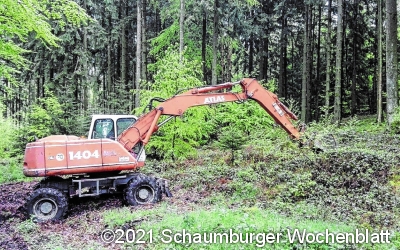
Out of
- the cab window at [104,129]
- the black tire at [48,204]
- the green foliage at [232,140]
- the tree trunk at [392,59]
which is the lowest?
the black tire at [48,204]

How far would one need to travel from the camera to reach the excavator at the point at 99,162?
27.8 ft

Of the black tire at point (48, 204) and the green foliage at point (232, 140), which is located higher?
the green foliage at point (232, 140)

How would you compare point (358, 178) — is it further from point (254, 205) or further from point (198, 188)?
point (198, 188)

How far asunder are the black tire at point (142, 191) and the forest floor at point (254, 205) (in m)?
0.30

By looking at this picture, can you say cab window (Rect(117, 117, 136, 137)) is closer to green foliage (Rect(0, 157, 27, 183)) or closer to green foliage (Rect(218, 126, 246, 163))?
green foliage (Rect(218, 126, 246, 163))

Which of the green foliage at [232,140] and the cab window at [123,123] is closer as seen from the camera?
the cab window at [123,123]

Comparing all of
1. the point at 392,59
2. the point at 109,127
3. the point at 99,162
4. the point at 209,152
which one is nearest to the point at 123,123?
the point at 109,127

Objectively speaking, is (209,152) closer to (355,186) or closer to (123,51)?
(355,186)

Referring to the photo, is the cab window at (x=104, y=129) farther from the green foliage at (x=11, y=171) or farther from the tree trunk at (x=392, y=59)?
the tree trunk at (x=392, y=59)

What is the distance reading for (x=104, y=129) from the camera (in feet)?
32.0

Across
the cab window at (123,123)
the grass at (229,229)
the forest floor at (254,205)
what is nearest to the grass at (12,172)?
the forest floor at (254,205)

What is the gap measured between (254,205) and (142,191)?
114 inches

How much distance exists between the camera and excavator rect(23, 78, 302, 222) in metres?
8.46

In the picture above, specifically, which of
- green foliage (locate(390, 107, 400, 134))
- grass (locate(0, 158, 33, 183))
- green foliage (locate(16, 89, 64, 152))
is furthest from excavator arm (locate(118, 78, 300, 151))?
green foliage (locate(16, 89, 64, 152))
